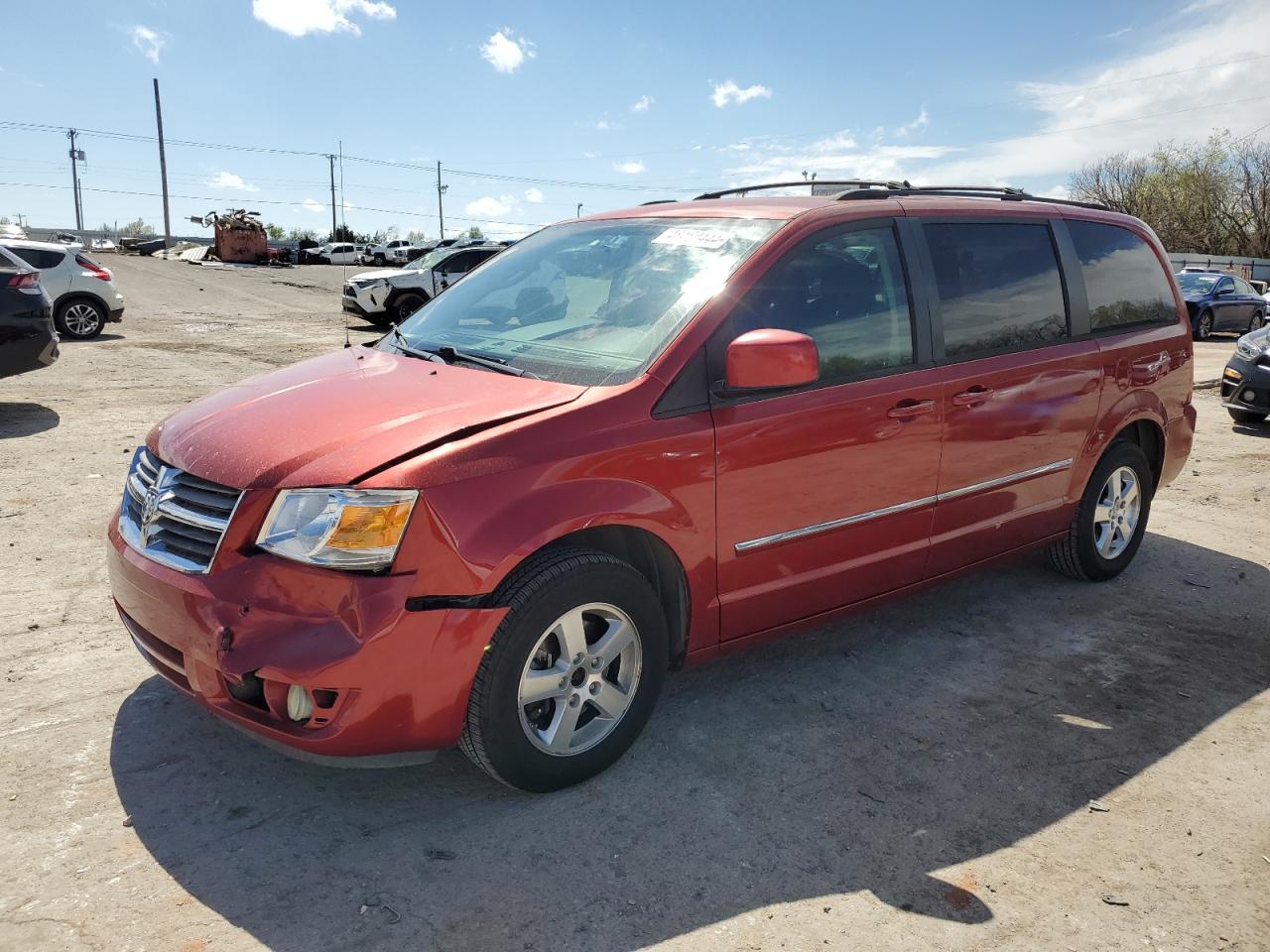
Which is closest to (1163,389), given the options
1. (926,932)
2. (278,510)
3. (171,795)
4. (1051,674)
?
(1051,674)

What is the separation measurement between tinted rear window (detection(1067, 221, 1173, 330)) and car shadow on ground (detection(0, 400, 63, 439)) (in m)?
7.85

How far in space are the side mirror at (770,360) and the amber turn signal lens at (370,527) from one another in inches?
45.4

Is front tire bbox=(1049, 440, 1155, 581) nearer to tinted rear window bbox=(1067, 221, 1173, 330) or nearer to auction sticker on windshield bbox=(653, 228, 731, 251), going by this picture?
tinted rear window bbox=(1067, 221, 1173, 330)

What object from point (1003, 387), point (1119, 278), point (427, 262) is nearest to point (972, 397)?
point (1003, 387)

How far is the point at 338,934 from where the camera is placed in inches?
97.4

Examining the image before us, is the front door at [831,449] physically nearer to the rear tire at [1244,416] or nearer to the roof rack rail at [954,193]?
the roof rack rail at [954,193]

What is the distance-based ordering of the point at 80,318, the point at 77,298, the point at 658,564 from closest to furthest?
the point at 658,564 → the point at 77,298 → the point at 80,318

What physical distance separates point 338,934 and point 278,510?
3.66 ft

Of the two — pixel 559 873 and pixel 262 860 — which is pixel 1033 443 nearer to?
pixel 559 873

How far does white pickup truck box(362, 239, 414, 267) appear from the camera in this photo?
2117 inches

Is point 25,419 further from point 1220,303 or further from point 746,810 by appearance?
point 1220,303

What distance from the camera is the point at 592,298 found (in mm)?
3732

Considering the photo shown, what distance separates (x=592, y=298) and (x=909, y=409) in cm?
129

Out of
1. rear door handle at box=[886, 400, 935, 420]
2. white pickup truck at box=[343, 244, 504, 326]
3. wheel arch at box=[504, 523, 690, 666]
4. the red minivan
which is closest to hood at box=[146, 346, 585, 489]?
the red minivan
